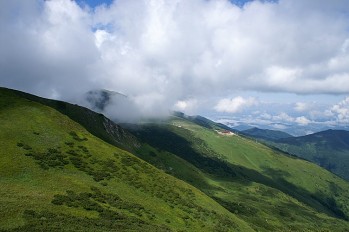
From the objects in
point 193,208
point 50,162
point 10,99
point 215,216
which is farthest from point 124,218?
point 10,99

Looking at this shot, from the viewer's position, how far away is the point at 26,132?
264 feet

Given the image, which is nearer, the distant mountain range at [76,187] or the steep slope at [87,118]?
the distant mountain range at [76,187]

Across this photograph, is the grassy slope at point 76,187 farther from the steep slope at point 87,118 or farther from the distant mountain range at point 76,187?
the steep slope at point 87,118

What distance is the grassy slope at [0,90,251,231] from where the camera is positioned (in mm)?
52281

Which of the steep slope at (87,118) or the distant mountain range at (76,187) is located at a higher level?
the steep slope at (87,118)

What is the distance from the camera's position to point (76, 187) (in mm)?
64875

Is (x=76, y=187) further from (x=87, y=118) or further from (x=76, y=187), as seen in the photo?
(x=87, y=118)

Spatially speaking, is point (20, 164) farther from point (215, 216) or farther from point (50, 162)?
point (215, 216)

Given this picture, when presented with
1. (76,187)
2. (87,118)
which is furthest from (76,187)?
(87,118)

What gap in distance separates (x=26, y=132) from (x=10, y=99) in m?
20.3

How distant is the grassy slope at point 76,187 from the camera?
5228 cm

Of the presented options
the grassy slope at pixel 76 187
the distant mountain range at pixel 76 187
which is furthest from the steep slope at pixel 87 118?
the grassy slope at pixel 76 187

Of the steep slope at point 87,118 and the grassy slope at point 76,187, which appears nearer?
the grassy slope at point 76,187

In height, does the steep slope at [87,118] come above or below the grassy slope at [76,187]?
above
